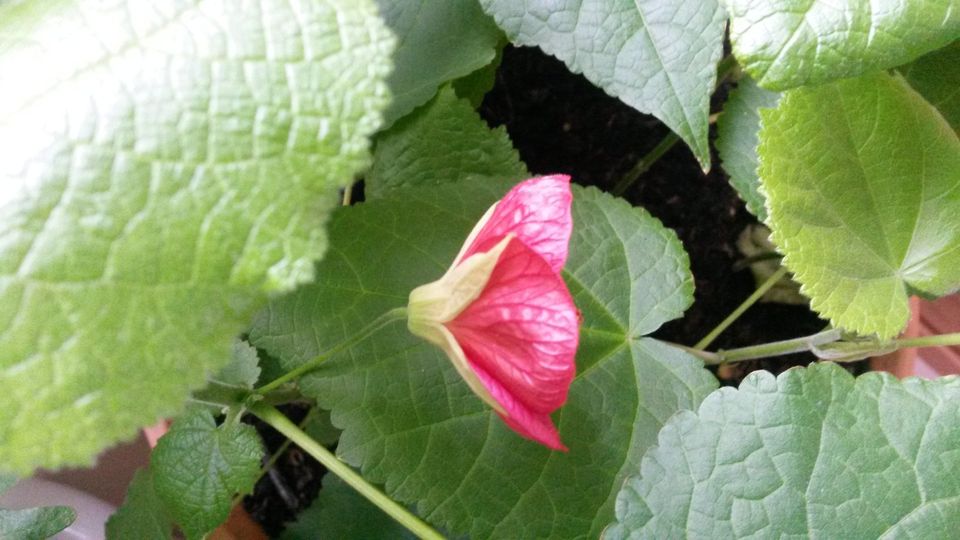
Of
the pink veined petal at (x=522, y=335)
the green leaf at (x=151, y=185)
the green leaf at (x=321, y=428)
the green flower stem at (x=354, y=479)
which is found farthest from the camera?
the green leaf at (x=321, y=428)

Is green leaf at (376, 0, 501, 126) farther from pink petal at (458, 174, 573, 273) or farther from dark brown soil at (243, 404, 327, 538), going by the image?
dark brown soil at (243, 404, 327, 538)

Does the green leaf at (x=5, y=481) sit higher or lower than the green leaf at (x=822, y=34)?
lower

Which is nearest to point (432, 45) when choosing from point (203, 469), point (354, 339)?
point (354, 339)

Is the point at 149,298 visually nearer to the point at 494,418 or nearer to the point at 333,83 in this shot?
the point at 333,83

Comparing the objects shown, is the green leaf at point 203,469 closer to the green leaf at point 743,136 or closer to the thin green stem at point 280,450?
the thin green stem at point 280,450

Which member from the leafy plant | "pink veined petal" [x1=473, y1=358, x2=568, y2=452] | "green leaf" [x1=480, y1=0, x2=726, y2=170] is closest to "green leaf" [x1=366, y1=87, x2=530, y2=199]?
the leafy plant

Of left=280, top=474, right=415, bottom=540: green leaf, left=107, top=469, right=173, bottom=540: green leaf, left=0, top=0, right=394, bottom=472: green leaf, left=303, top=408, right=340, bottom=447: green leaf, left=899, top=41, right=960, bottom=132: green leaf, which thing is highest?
left=0, top=0, right=394, bottom=472: green leaf

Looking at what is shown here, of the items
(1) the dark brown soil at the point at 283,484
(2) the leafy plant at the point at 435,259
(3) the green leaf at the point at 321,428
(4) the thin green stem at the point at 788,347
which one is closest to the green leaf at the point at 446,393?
(2) the leafy plant at the point at 435,259
